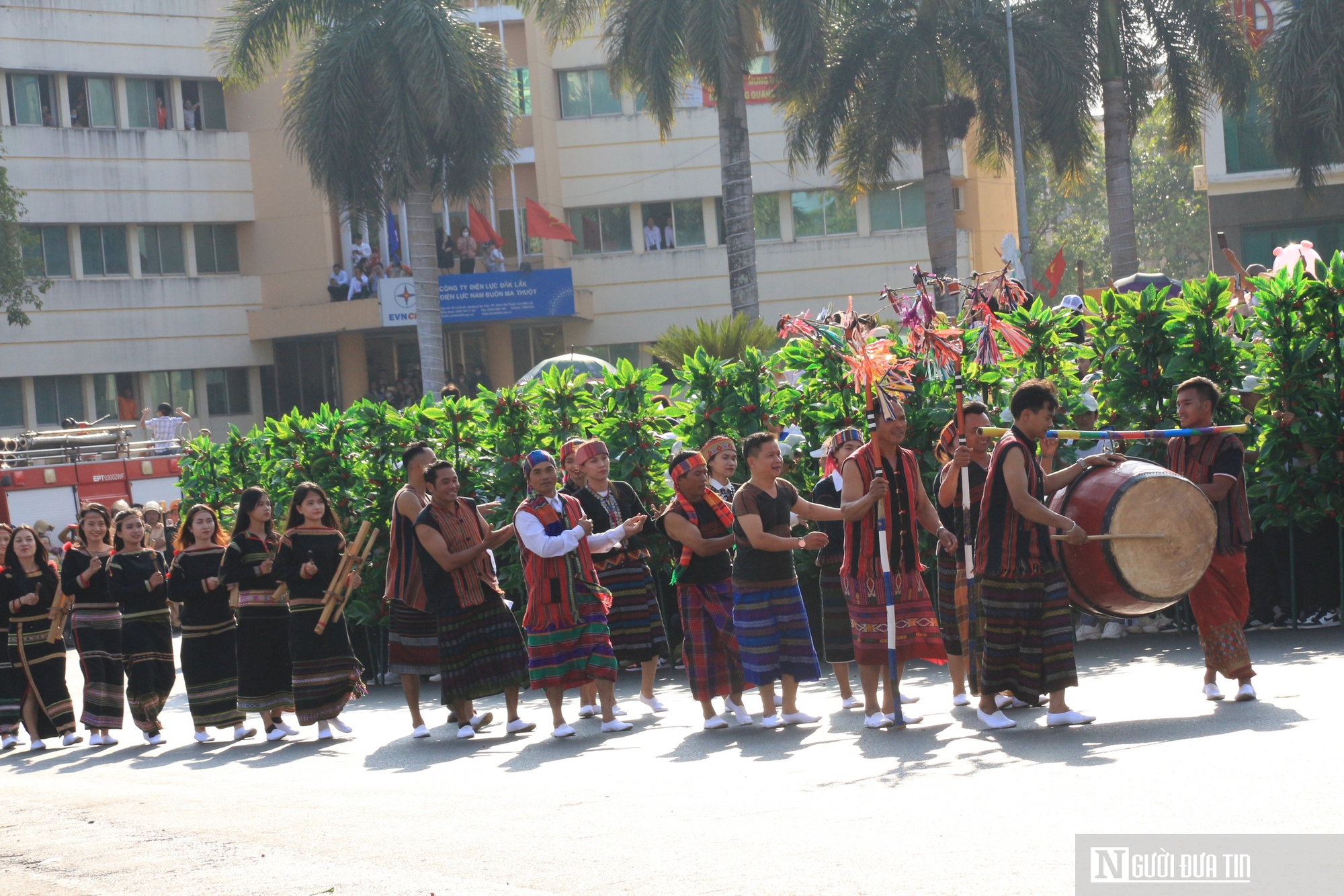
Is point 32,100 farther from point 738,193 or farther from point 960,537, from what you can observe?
point 960,537

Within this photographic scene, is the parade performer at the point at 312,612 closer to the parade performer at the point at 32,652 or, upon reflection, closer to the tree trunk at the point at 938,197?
the parade performer at the point at 32,652

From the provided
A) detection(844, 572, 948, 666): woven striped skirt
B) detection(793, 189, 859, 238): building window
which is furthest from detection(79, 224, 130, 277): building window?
detection(844, 572, 948, 666): woven striped skirt

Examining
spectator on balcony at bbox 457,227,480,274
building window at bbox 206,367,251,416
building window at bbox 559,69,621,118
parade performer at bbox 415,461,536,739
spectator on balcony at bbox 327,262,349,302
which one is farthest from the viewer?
building window at bbox 206,367,251,416

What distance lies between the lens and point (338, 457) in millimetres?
13727

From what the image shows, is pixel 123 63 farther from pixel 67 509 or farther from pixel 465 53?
pixel 67 509

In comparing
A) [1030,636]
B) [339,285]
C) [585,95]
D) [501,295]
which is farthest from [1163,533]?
[585,95]

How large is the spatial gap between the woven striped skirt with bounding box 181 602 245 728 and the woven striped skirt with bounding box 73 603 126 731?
0.91 metres

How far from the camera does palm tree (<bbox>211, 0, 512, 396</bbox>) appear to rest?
27.7m

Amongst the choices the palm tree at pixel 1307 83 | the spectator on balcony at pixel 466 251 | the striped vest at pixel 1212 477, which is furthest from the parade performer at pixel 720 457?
the spectator on balcony at pixel 466 251

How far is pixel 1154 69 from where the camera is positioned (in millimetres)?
27938

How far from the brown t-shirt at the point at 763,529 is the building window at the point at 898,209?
31.8 meters

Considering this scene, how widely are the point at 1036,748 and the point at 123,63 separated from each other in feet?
124

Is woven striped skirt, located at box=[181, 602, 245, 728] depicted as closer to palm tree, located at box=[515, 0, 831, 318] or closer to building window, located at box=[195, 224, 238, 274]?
palm tree, located at box=[515, 0, 831, 318]

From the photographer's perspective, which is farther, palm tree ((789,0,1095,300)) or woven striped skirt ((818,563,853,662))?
palm tree ((789,0,1095,300))
